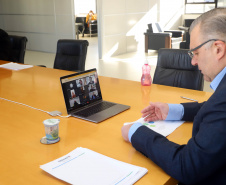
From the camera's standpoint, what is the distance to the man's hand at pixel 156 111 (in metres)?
1.78

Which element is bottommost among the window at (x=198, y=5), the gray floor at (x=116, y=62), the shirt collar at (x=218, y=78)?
the gray floor at (x=116, y=62)

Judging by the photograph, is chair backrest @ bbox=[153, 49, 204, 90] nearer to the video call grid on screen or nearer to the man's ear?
the video call grid on screen

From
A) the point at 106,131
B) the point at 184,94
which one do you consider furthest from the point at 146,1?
the point at 106,131

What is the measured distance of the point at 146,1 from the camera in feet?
32.0

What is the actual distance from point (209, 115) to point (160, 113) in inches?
27.8

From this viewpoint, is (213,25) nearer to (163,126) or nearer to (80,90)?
(163,126)

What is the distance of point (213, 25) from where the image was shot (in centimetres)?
115

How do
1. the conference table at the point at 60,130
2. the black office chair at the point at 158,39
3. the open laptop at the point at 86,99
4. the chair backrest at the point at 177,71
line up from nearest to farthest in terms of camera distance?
the conference table at the point at 60,130 < the open laptop at the point at 86,99 < the chair backrest at the point at 177,71 < the black office chair at the point at 158,39

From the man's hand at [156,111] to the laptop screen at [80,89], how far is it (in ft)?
1.50

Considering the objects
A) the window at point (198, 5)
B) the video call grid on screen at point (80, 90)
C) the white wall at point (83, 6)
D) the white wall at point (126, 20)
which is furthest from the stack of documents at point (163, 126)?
the white wall at point (83, 6)

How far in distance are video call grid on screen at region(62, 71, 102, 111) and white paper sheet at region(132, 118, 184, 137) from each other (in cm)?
45

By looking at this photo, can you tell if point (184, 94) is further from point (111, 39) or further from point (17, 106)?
point (111, 39)

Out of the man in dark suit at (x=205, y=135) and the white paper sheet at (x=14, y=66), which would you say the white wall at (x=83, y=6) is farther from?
the man in dark suit at (x=205, y=135)

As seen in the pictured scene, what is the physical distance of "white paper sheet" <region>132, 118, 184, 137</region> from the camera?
1648mm
